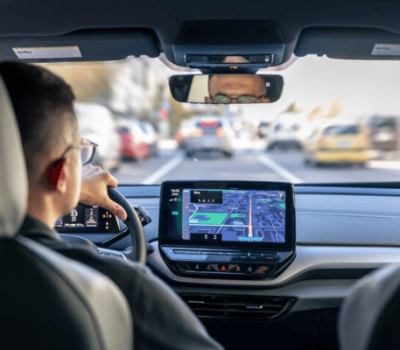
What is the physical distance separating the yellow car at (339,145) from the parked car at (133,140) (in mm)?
3555

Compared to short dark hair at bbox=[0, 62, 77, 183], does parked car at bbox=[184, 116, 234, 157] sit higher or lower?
lower

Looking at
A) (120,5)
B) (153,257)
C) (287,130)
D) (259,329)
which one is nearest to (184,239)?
(153,257)

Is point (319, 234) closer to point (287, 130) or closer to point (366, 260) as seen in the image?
point (366, 260)

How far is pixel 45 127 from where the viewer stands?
74.8 inches

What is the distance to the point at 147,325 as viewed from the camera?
188cm

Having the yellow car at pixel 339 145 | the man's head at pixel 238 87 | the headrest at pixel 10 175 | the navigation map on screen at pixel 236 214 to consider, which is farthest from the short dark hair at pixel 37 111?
the yellow car at pixel 339 145

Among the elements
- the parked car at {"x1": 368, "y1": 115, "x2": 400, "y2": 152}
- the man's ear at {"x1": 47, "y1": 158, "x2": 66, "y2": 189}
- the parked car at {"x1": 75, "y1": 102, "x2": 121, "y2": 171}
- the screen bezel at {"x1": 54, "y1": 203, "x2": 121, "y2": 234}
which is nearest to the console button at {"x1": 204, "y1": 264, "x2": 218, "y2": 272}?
the screen bezel at {"x1": 54, "y1": 203, "x2": 121, "y2": 234}

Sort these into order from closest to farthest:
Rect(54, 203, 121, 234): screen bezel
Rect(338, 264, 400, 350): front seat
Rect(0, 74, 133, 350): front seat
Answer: Rect(0, 74, 133, 350): front seat → Rect(338, 264, 400, 350): front seat → Rect(54, 203, 121, 234): screen bezel

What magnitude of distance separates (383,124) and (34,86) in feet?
41.0

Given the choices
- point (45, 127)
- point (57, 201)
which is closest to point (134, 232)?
point (57, 201)

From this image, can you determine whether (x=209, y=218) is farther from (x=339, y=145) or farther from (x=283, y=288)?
(x=339, y=145)

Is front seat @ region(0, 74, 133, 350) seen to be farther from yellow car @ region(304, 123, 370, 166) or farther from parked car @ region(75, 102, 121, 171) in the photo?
yellow car @ region(304, 123, 370, 166)

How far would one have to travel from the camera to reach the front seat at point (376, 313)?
1786 mm

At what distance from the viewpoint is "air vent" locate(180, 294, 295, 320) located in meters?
4.32
